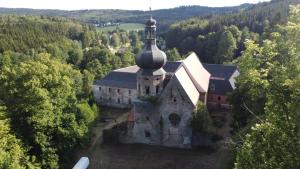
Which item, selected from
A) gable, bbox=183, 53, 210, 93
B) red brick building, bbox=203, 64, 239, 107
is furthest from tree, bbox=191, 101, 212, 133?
red brick building, bbox=203, 64, 239, 107

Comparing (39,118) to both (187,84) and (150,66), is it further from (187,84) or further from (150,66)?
(187,84)

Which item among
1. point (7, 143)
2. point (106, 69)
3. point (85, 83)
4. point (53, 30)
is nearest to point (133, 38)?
point (53, 30)

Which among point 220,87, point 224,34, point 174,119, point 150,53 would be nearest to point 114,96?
point 220,87

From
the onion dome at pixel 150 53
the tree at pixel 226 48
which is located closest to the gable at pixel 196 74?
the onion dome at pixel 150 53

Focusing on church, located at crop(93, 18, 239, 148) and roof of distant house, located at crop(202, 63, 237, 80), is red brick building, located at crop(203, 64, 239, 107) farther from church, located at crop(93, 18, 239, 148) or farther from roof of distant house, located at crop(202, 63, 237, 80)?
church, located at crop(93, 18, 239, 148)

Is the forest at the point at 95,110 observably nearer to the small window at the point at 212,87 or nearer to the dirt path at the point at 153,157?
the dirt path at the point at 153,157

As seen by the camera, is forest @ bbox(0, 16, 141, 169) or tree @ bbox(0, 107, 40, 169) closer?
tree @ bbox(0, 107, 40, 169)

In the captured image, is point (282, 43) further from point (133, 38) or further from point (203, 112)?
point (133, 38)
